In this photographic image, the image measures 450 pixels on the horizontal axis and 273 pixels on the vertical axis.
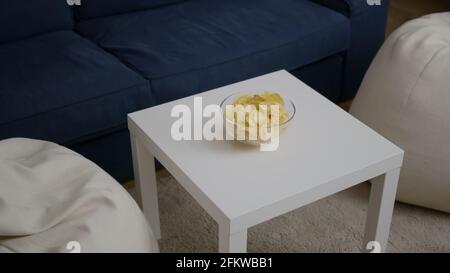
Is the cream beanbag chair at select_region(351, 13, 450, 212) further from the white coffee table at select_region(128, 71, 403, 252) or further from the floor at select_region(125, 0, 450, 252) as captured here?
the white coffee table at select_region(128, 71, 403, 252)

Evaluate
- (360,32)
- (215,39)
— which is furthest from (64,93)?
(360,32)

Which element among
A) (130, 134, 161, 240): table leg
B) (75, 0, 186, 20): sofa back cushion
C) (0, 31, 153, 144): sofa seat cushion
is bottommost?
(130, 134, 161, 240): table leg

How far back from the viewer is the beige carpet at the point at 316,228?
6.37 feet

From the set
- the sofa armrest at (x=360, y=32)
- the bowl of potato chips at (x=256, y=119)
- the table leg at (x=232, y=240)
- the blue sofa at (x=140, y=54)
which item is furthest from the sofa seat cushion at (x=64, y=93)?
the sofa armrest at (x=360, y=32)

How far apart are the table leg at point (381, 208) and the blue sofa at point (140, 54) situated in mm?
710

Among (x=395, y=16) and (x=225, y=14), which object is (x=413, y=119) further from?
(x=395, y=16)

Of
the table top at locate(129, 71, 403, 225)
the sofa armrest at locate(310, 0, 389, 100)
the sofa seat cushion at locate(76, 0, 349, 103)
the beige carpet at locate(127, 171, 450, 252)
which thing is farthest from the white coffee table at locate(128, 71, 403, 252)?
the sofa armrest at locate(310, 0, 389, 100)

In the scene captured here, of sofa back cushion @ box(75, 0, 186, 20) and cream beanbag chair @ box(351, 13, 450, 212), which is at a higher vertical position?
sofa back cushion @ box(75, 0, 186, 20)

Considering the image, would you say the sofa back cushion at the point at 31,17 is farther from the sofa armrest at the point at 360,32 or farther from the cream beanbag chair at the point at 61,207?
the sofa armrest at the point at 360,32

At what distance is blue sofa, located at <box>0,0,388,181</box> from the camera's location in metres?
1.94

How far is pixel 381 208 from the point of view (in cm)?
172

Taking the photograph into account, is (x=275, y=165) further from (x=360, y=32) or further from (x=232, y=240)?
(x=360, y=32)

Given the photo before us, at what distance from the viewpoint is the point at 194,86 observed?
2119 mm
